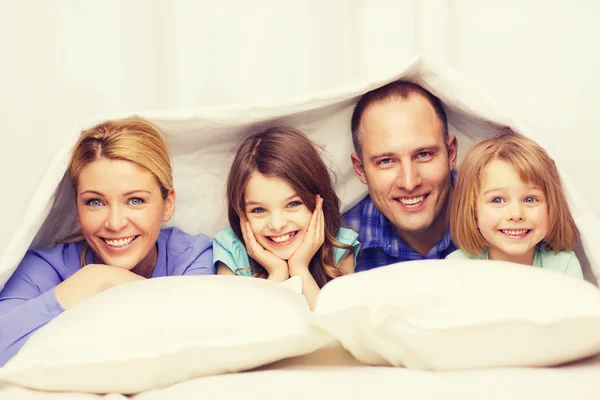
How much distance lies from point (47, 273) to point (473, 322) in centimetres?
99

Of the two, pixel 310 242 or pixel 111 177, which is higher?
pixel 111 177

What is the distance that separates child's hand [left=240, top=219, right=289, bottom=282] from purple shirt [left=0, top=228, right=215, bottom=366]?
0.10m

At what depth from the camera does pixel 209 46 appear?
235 cm

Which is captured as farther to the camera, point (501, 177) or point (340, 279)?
point (501, 177)

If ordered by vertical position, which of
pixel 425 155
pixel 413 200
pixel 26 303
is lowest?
pixel 26 303

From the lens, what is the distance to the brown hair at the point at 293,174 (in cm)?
165

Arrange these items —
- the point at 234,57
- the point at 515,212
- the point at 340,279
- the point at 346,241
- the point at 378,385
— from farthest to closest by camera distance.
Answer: the point at 234,57 → the point at 346,241 → the point at 515,212 → the point at 340,279 → the point at 378,385

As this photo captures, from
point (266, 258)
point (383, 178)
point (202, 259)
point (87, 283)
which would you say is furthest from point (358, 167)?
point (87, 283)

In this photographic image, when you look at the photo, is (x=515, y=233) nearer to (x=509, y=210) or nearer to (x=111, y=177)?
(x=509, y=210)

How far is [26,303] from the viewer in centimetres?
138

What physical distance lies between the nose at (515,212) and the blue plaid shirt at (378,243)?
27 centimetres

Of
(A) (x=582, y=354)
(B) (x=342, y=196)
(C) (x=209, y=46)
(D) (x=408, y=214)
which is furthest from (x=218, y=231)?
(A) (x=582, y=354)

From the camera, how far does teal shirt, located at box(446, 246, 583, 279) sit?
155 cm

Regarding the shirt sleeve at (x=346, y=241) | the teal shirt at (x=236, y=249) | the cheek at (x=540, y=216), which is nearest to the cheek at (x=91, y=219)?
the teal shirt at (x=236, y=249)
